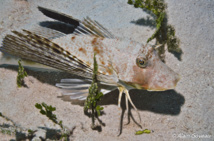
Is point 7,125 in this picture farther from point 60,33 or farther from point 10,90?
point 60,33

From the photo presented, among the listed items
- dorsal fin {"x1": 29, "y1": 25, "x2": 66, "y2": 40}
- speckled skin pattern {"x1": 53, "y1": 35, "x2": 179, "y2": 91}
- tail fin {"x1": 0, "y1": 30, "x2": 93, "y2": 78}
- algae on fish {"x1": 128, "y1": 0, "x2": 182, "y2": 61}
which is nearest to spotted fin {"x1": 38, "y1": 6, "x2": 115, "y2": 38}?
speckled skin pattern {"x1": 53, "y1": 35, "x2": 179, "y2": 91}

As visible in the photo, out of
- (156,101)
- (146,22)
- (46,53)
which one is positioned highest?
(146,22)

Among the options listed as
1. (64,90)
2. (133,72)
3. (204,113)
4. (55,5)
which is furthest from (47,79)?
(204,113)

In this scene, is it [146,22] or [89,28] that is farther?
[146,22]

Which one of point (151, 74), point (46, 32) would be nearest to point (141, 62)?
point (151, 74)

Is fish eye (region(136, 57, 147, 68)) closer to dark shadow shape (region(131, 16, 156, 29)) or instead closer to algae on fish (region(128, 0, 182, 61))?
algae on fish (region(128, 0, 182, 61))

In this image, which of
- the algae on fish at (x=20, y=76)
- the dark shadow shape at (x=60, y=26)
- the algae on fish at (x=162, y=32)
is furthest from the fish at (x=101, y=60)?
the algae on fish at (x=162, y=32)

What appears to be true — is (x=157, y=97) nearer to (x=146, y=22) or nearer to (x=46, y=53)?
(x=146, y=22)
